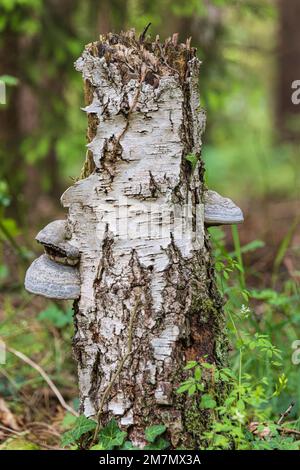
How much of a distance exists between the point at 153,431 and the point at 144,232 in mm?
792

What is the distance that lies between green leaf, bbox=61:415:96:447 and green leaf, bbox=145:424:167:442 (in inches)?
9.5

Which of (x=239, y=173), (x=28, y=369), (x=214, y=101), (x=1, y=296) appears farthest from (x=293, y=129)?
(x=28, y=369)

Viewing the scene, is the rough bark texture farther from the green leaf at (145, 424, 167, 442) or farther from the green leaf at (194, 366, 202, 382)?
the green leaf at (194, 366, 202, 382)

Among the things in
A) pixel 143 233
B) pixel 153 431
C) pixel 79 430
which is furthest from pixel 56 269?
pixel 153 431

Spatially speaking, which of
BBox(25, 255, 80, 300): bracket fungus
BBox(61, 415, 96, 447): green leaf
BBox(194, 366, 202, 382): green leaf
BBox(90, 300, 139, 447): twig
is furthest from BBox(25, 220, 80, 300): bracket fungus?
BBox(194, 366, 202, 382): green leaf

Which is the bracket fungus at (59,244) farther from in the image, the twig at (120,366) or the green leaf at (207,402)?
the green leaf at (207,402)

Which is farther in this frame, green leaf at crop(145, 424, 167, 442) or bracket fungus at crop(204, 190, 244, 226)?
bracket fungus at crop(204, 190, 244, 226)

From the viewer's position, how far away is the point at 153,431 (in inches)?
99.2

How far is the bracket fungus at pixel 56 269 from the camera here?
263cm

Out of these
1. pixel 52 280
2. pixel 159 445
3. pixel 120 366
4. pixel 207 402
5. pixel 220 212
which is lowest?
pixel 159 445

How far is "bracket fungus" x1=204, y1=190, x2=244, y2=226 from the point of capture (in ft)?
8.96

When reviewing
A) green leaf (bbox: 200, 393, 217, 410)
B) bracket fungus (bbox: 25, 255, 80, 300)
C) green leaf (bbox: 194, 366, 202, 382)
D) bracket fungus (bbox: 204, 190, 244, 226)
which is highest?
bracket fungus (bbox: 204, 190, 244, 226)

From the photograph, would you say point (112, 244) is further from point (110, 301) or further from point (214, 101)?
point (214, 101)

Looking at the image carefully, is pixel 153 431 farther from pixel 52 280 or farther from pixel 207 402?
pixel 52 280
